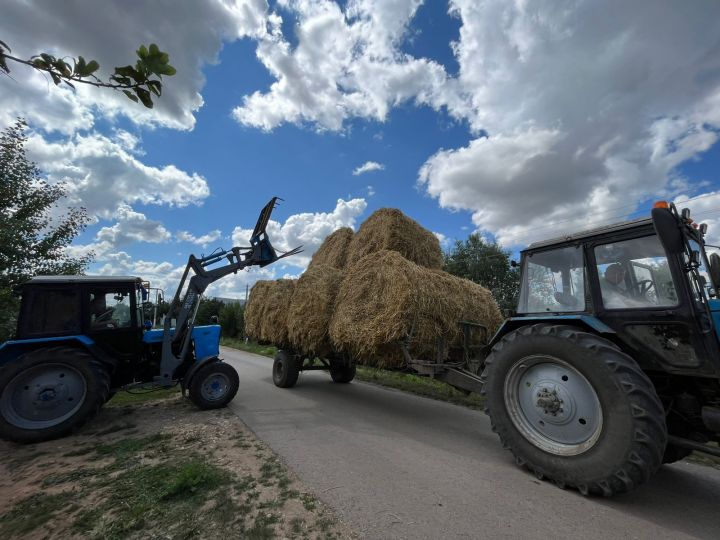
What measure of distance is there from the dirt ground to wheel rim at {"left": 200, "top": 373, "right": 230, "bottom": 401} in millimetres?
1148

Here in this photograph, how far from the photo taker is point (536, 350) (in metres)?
Answer: 3.41

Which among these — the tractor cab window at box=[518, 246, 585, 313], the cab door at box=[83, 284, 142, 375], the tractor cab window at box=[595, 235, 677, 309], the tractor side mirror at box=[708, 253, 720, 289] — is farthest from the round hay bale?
the tractor side mirror at box=[708, 253, 720, 289]

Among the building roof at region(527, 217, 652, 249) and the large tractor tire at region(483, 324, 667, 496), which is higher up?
the building roof at region(527, 217, 652, 249)

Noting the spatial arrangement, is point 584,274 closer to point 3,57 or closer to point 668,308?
point 668,308

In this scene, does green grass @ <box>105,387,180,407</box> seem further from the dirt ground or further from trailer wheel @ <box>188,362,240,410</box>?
the dirt ground

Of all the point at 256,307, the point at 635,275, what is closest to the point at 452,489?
the point at 635,275

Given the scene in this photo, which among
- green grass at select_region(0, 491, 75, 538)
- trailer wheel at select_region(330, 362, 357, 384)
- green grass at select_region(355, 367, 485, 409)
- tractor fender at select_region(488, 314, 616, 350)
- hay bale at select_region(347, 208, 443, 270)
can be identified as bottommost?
green grass at select_region(0, 491, 75, 538)

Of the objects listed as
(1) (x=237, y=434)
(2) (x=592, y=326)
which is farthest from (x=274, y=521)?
(2) (x=592, y=326)

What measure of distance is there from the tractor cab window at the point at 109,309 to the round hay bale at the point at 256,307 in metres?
2.77

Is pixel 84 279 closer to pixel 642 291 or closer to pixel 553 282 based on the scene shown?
pixel 553 282

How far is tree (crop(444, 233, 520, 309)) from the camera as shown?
2556cm

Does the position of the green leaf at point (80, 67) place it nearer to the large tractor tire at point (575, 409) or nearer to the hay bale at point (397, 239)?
the large tractor tire at point (575, 409)

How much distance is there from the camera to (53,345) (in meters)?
5.21

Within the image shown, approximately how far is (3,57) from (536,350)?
13.2ft
